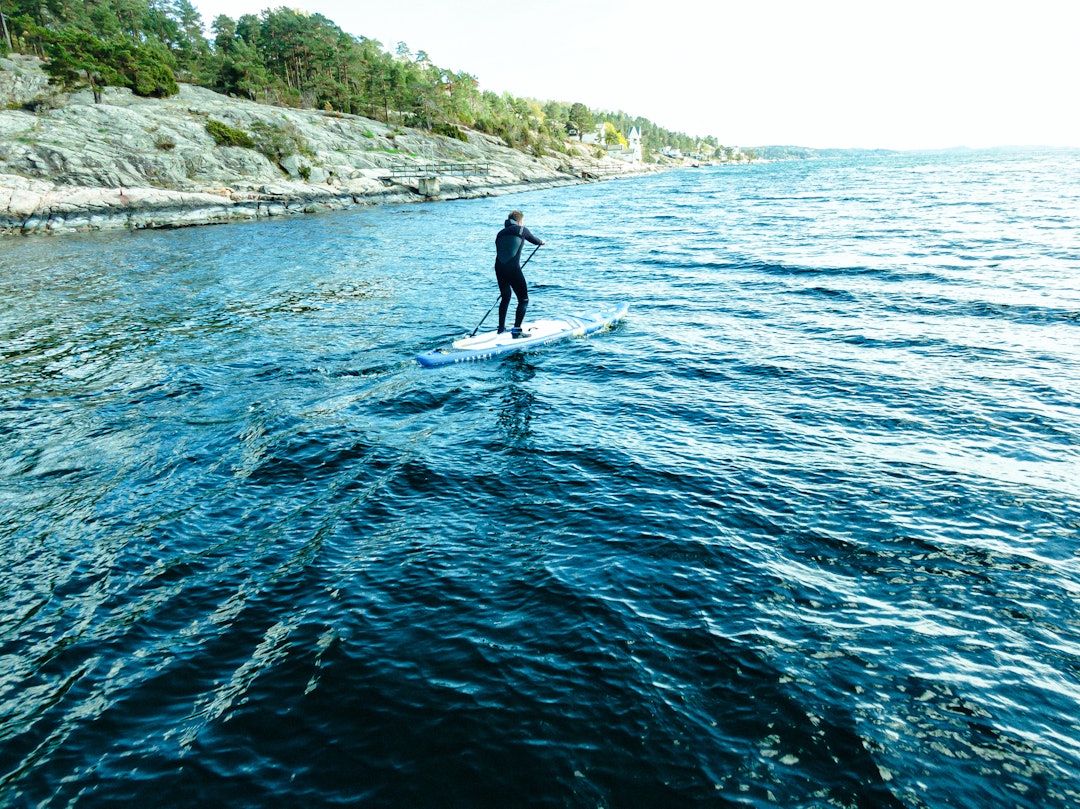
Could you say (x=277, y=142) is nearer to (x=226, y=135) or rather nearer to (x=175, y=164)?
(x=226, y=135)

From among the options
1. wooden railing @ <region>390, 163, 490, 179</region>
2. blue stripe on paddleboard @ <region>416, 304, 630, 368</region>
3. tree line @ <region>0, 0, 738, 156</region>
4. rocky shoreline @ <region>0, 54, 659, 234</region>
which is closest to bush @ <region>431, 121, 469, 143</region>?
tree line @ <region>0, 0, 738, 156</region>

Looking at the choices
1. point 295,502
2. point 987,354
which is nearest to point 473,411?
point 295,502

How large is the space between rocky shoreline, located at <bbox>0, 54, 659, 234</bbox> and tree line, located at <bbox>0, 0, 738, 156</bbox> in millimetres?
3091

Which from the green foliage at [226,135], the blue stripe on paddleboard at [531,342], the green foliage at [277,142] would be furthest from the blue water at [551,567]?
the green foliage at [277,142]

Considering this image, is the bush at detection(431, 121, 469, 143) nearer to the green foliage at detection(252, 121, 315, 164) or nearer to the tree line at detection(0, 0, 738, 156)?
the tree line at detection(0, 0, 738, 156)

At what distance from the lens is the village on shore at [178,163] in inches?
1718

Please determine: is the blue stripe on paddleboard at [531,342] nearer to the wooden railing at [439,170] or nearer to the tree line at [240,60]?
the wooden railing at [439,170]

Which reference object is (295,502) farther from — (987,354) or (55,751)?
(987,354)

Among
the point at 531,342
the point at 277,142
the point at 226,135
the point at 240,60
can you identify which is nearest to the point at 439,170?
the point at 277,142

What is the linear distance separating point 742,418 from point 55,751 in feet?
34.3

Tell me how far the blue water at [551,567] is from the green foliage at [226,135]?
50.8 m

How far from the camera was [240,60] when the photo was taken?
263 feet

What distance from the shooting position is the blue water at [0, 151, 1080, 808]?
4.71 m

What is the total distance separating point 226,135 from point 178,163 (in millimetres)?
7638
